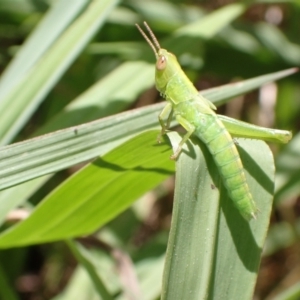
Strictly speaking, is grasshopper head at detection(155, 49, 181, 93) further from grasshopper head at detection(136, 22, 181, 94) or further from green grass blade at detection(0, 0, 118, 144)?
green grass blade at detection(0, 0, 118, 144)

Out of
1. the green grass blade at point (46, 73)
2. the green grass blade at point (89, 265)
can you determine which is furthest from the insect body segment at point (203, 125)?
the green grass blade at point (89, 265)

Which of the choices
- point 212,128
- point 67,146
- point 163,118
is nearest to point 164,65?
point 163,118

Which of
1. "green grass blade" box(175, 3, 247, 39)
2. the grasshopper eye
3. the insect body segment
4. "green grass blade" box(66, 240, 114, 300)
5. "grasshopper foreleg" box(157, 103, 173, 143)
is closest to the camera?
the insect body segment

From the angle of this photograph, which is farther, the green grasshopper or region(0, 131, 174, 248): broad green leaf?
region(0, 131, 174, 248): broad green leaf

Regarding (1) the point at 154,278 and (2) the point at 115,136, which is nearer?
(2) the point at 115,136

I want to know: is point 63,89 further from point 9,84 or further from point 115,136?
point 115,136

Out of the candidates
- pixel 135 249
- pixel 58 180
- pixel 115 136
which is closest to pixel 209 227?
pixel 115 136

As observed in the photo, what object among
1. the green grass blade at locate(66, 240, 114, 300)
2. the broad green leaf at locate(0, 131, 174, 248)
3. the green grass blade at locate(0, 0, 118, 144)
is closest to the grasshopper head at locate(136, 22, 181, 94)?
the broad green leaf at locate(0, 131, 174, 248)

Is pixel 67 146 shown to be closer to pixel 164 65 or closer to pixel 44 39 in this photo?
pixel 164 65
